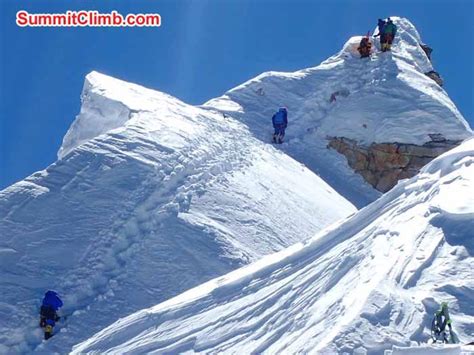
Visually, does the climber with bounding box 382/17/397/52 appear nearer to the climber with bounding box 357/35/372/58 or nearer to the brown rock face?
the climber with bounding box 357/35/372/58

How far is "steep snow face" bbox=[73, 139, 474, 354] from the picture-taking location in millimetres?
11234

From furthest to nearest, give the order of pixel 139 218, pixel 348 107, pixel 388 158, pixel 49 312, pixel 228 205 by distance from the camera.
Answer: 1. pixel 348 107
2. pixel 388 158
3. pixel 228 205
4. pixel 139 218
5. pixel 49 312

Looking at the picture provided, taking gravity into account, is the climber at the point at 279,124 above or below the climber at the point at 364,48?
below

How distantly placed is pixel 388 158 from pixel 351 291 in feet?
53.1

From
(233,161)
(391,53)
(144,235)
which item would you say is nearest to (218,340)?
(144,235)

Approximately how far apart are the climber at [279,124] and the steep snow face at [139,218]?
5.95ft

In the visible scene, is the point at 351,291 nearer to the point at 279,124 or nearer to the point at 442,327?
the point at 442,327

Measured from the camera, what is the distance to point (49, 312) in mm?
16297

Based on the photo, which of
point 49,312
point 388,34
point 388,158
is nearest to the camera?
point 49,312

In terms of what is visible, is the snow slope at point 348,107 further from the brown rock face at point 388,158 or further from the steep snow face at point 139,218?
the steep snow face at point 139,218

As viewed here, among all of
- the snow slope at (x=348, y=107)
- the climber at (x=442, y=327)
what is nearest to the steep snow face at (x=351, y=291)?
the climber at (x=442, y=327)

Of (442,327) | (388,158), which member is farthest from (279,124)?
(442,327)

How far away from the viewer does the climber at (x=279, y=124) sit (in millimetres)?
27312

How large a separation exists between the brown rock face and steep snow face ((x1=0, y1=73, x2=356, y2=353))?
8.65 feet
